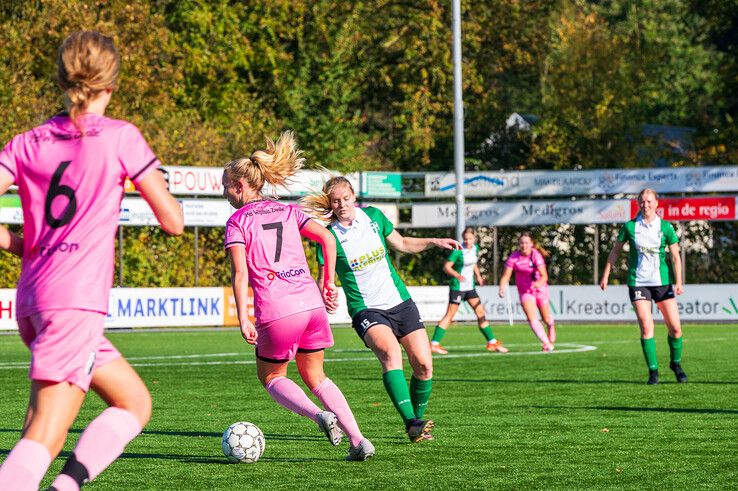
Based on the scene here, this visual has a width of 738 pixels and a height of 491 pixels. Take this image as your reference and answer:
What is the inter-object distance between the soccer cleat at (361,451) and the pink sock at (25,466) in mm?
3658

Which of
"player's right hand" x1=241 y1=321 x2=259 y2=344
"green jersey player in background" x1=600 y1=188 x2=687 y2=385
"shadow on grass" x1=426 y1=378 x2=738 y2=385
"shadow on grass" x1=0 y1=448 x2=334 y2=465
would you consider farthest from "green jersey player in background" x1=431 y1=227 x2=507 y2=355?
"player's right hand" x1=241 y1=321 x2=259 y2=344

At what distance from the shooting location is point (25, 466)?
4.52 metres

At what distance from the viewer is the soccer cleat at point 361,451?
8078 millimetres

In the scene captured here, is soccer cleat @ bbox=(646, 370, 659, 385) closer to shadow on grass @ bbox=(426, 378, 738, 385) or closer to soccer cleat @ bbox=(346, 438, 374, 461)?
shadow on grass @ bbox=(426, 378, 738, 385)

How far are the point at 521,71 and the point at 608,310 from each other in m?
22.0

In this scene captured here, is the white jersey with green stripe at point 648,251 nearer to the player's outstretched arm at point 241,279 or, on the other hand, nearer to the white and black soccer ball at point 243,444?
the white and black soccer ball at point 243,444

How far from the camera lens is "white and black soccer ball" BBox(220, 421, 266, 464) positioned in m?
8.12

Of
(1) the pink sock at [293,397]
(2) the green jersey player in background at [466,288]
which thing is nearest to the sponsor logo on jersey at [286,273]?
(1) the pink sock at [293,397]

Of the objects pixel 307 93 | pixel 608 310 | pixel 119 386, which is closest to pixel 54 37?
pixel 307 93

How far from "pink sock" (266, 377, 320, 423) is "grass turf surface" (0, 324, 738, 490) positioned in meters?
0.32

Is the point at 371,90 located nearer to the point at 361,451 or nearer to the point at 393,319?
the point at 393,319

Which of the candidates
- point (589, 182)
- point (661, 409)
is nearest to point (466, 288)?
point (661, 409)

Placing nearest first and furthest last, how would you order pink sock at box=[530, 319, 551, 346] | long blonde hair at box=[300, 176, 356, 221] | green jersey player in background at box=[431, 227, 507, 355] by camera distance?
long blonde hair at box=[300, 176, 356, 221], pink sock at box=[530, 319, 551, 346], green jersey player in background at box=[431, 227, 507, 355]

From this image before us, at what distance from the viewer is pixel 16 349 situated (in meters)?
22.3
